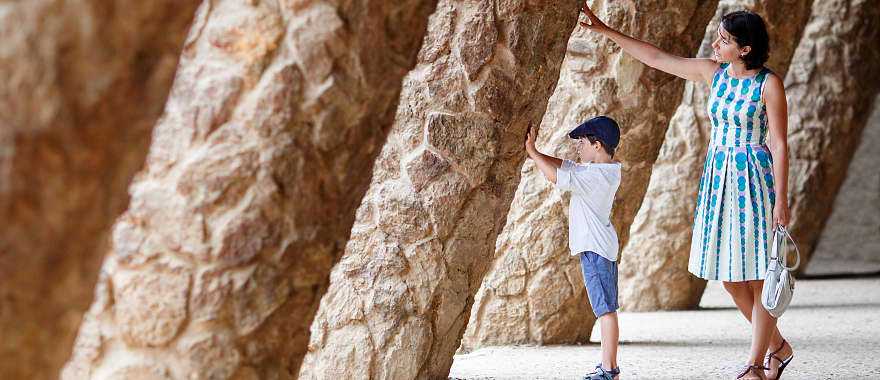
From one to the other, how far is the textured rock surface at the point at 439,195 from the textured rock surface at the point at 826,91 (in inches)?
187

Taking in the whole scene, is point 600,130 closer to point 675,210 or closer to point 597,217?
point 597,217

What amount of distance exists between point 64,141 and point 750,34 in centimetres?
312

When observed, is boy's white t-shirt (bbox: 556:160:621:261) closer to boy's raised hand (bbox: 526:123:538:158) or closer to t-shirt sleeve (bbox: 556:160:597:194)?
t-shirt sleeve (bbox: 556:160:597:194)

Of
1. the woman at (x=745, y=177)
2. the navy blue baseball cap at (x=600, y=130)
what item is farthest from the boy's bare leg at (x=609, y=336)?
the navy blue baseball cap at (x=600, y=130)

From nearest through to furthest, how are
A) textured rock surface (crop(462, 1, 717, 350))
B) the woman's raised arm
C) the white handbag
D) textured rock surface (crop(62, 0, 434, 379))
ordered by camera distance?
textured rock surface (crop(62, 0, 434, 379)) → the white handbag → the woman's raised arm → textured rock surface (crop(462, 1, 717, 350))

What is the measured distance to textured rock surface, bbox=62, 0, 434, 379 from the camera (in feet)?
9.55

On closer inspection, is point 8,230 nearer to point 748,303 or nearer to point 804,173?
point 748,303

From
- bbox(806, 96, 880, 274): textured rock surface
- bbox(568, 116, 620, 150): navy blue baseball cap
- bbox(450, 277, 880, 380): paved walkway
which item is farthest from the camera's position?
bbox(806, 96, 880, 274): textured rock surface

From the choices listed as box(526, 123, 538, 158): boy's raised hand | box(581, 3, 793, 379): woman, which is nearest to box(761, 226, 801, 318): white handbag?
box(581, 3, 793, 379): woman

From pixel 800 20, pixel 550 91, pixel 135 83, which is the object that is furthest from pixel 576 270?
pixel 135 83

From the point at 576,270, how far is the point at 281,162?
362 centimetres

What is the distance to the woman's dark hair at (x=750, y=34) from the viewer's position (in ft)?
15.3

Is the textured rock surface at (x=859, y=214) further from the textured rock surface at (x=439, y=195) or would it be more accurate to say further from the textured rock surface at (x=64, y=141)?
the textured rock surface at (x=64, y=141)

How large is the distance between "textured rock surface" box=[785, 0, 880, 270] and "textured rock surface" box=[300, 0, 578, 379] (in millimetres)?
4744
